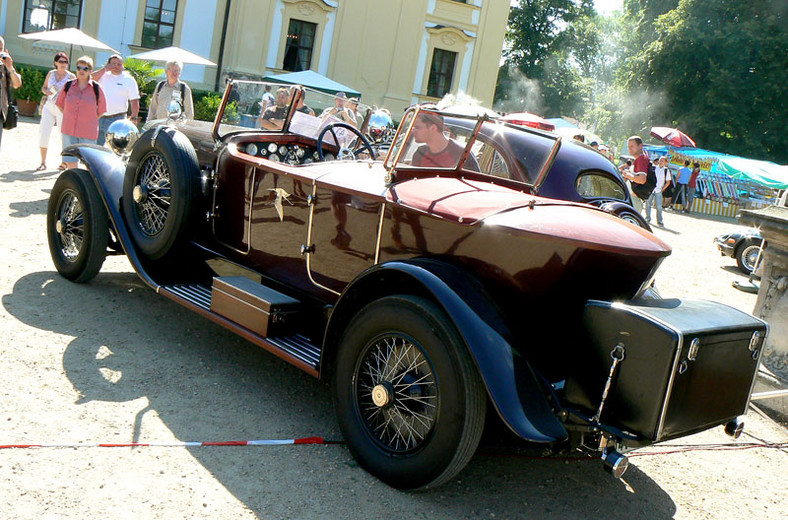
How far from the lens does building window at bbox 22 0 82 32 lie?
904 inches

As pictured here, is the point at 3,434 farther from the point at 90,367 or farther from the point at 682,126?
the point at 682,126

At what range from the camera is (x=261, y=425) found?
3.77m

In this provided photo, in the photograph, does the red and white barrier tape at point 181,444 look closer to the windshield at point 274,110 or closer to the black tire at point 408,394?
the black tire at point 408,394

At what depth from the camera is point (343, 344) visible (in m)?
3.59

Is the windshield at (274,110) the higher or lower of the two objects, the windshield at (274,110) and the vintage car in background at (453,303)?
the higher

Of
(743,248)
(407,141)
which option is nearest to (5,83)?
(407,141)

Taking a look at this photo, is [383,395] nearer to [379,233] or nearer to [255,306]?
[379,233]

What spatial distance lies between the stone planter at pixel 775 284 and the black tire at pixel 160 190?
13.0ft

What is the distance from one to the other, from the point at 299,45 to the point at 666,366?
25.4 meters

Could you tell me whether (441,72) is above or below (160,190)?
above

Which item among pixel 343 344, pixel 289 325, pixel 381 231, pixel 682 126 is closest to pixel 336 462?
pixel 343 344

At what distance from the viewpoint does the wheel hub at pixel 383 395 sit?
10.9 feet

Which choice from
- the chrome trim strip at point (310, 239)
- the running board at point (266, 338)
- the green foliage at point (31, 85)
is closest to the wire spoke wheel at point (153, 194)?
the running board at point (266, 338)

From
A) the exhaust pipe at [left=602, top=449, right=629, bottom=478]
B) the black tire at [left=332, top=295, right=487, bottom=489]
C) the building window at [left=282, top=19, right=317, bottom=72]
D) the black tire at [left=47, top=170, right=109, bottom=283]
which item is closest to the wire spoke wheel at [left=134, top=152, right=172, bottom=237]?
the black tire at [left=47, top=170, right=109, bottom=283]
